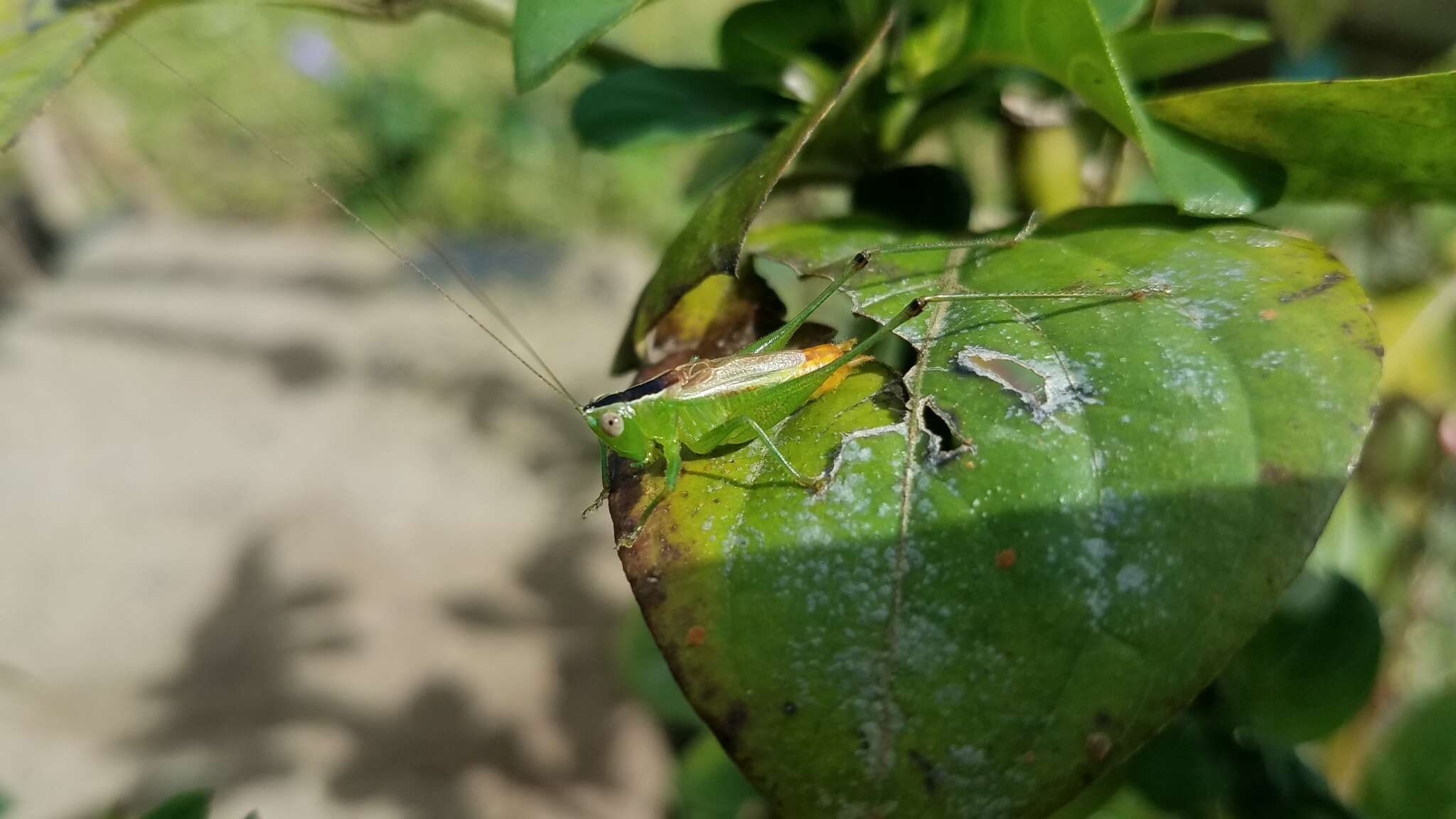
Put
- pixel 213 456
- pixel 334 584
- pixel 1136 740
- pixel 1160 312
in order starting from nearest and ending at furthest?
pixel 1136 740
pixel 1160 312
pixel 334 584
pixel 213 456

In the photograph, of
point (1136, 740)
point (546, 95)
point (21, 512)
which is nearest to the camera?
point (1136, 740)

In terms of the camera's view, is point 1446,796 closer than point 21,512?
Yes

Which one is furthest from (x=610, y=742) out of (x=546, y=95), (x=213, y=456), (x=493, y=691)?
(x=546, y=95)

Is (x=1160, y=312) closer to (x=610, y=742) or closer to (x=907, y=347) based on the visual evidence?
(x=907, y=347)

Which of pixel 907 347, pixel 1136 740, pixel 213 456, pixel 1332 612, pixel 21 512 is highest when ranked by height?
pixel 21 512

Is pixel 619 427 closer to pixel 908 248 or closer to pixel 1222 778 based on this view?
pixel 908 248

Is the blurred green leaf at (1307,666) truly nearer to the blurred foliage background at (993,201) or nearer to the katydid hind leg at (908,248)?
the blurred foliage background at (993,201)

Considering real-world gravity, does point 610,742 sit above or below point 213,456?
below

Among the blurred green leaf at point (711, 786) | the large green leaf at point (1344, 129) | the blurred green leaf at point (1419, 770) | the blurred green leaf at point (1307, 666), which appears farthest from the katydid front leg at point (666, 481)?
the blurred green leaf at point (1419, 770)
